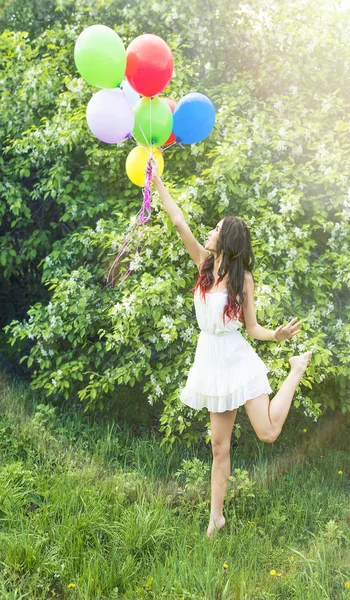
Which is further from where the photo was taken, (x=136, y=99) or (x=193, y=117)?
(x=136, y=99)

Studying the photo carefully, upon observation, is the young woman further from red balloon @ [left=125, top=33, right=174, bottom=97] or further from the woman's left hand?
red balloon @ [left=125, top=33, right=174, bottom=97]

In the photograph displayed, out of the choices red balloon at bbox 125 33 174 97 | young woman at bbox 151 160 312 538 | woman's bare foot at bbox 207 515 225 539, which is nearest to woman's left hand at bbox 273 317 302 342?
young woman at bbox 151 160 312 538

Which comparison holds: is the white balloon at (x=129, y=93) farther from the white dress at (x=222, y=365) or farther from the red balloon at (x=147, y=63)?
the white dress at (x=222, y=365)

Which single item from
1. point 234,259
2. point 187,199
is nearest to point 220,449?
point 234,259

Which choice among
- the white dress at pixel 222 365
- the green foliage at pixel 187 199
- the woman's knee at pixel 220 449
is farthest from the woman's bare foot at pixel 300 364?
the green foliage at pixel 187 199

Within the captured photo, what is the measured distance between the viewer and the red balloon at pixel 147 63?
3109 millimetres

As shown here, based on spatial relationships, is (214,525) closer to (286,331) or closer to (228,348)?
(228,348)

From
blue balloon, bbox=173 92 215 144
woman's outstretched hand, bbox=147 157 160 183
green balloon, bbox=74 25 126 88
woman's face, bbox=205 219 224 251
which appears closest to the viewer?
green balloon, bbox=74 25 126 88

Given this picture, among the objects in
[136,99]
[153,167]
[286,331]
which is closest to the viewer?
[286,331]

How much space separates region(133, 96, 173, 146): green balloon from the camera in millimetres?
3246

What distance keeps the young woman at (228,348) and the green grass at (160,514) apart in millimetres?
345

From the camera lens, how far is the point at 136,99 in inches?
136

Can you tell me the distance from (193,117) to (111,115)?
489 mm

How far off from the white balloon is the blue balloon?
0.83ft
